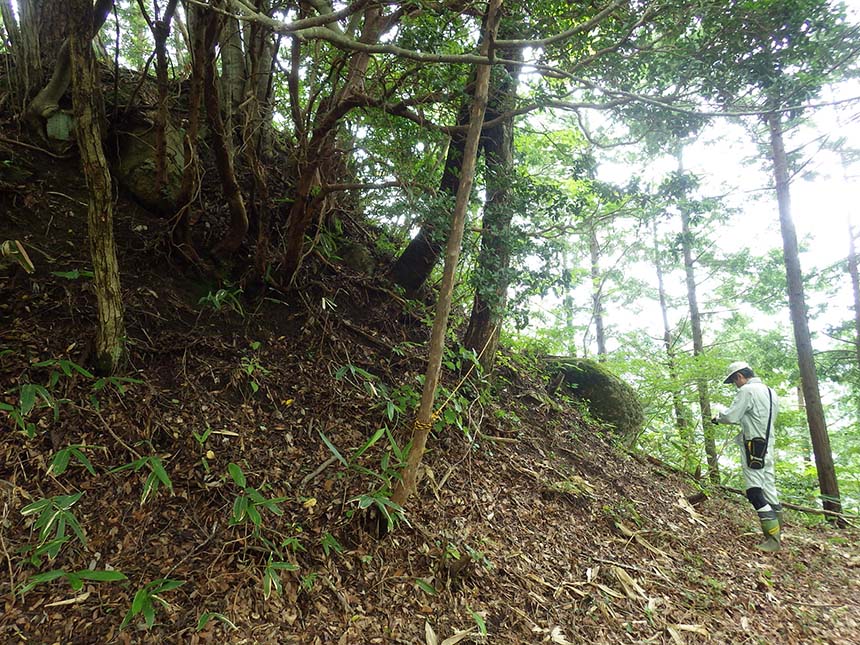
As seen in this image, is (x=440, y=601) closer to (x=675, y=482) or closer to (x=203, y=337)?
(x=203, y=337)

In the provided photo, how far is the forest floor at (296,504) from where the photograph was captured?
2609mm

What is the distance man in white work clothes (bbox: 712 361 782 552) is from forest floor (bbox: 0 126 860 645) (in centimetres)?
39

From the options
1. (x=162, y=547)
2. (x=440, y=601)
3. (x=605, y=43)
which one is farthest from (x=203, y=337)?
(x=605, y=43)

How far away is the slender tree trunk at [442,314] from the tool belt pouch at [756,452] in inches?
177

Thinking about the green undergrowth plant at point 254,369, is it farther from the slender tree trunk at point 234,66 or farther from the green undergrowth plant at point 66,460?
the slender tree trunk at point 234,66

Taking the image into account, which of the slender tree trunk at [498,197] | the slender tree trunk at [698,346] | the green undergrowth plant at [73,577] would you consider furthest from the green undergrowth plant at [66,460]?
the slender tree trunk at [698,346]

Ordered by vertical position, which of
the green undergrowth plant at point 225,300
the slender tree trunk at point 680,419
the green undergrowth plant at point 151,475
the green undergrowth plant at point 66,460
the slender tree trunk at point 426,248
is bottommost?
the slender tree trunk at point 680,419

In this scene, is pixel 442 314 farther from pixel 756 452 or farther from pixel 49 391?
pixel 756 452

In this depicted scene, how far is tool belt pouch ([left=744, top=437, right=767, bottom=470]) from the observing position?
5316mm

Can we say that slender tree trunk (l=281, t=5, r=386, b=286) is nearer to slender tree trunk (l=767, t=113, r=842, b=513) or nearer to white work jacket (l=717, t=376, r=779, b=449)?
white work jacket (l=717, t=376, r=779, b=449)

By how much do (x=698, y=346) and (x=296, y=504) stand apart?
37.0ft

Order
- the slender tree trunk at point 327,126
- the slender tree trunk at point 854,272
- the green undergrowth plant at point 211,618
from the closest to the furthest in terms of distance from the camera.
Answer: the green undergrowth plant at point 211,618
the slender tree trunk at point 327,126
the slender tree trunk at point 854,272

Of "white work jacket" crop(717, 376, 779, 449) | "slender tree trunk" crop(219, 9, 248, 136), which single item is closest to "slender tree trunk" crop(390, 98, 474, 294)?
"slender tree trunk" crop(219, 9, 248, 136)

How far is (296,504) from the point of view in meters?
3.32
